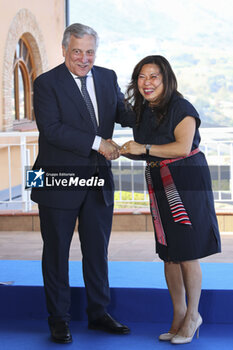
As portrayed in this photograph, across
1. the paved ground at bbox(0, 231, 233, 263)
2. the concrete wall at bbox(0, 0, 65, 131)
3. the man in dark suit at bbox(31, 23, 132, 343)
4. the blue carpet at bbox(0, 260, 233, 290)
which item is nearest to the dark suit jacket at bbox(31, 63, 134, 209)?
the man in dark suit at bbox(31, 23, 132, 343)

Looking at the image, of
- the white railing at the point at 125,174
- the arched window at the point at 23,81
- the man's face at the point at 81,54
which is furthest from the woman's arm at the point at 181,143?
the arched window at the point at 23,81

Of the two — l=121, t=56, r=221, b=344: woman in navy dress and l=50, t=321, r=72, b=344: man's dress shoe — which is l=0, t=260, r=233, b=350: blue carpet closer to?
l=50, t=321, r=72, b=344: man's dress shoe

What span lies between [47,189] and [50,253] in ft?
0.98

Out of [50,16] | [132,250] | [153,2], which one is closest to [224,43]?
[153,2]

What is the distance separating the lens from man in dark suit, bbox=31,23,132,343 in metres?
Answer: 2.28

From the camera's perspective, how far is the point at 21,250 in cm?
411

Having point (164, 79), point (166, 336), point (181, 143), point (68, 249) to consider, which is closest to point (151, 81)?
point (164, 79)

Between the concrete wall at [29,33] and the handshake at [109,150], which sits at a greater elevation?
the concrete wall at [29,33]

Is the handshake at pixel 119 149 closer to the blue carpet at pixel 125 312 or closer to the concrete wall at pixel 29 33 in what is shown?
the blue carpet at pixel 125 312

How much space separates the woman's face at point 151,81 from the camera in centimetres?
216

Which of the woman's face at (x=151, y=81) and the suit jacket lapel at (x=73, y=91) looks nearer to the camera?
the woman's face at (x=151, y=81)

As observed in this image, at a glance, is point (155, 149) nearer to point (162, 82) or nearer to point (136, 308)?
point (162, 82)

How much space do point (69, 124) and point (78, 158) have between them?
A: 163 millimetres

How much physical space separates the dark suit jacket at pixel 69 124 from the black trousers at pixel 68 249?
0.05 m
